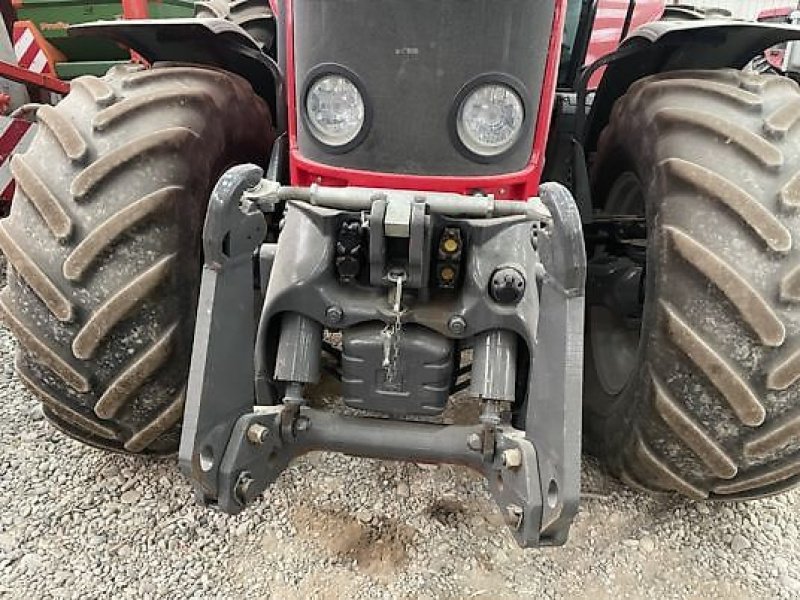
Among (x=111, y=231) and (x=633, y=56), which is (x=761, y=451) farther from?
(x=111, y=231)

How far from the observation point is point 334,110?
6.37ft

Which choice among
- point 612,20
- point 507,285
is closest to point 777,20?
point 612,20

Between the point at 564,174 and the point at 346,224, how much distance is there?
1.03 meters

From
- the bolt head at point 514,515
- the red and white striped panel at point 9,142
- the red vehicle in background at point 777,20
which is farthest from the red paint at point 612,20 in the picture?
the red vehicle in background at point 777,20

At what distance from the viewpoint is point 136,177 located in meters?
2.11

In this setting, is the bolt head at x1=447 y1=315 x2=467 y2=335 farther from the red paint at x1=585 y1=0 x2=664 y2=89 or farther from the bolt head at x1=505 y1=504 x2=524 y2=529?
the red paint at x1=585 y1=0 x2=664 y2=89

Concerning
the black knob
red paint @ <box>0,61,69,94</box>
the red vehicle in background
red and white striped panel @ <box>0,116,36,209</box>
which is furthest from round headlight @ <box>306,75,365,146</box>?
the red vehicle in background

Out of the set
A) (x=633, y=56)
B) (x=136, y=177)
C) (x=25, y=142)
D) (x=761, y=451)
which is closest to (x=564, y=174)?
(x=633, y=56)

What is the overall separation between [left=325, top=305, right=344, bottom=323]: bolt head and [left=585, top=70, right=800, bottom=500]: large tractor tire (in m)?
0.79

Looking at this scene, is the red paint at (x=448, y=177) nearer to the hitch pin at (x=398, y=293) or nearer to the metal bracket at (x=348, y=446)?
the hitch pin at (x=398, y=293)

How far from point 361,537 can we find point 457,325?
2.78 feet

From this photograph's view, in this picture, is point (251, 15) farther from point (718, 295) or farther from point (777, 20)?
point (777, 20)

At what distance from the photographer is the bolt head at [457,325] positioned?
75.8 inches

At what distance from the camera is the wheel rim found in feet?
8.54
